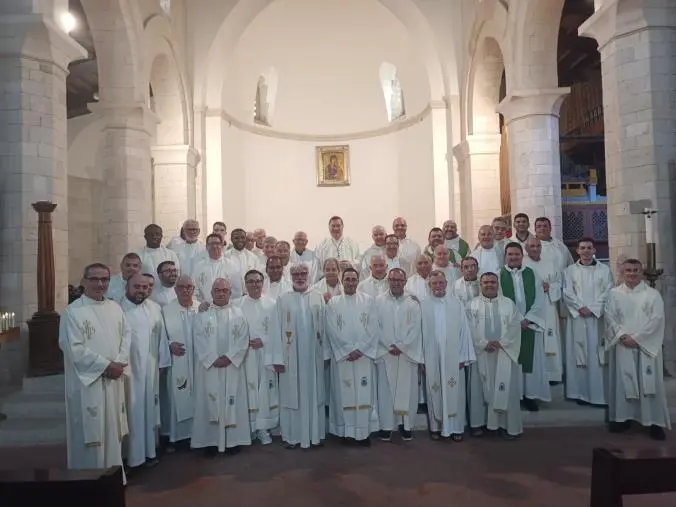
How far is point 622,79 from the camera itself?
6.41m

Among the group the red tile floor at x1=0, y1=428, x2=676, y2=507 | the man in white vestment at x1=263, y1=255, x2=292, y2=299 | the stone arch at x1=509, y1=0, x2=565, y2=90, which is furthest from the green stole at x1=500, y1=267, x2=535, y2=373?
the stone arch at x1=509, y1=0, x2=565, y2=90

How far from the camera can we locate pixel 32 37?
634 cm

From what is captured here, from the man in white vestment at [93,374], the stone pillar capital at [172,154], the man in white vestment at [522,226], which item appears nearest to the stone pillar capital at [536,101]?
the man in white vestment at [522,226]

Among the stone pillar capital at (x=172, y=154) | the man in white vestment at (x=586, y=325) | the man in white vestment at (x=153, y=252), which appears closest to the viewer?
the man in white vestment at (x=586, y=325)

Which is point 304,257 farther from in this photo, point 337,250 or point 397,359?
point 397,359

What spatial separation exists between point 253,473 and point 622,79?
17.4 feet

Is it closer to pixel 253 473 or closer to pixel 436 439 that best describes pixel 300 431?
pixel 253 473

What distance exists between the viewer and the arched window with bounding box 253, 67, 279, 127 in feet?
51.4

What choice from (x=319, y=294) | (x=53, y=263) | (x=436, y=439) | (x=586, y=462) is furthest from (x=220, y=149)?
(x=586, y=462)

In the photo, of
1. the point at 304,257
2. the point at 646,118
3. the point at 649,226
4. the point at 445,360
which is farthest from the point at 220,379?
the point at 646,118

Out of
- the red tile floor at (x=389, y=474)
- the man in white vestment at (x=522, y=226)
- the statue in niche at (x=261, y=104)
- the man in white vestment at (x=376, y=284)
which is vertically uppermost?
the statue in niche at (x=261, y=104)

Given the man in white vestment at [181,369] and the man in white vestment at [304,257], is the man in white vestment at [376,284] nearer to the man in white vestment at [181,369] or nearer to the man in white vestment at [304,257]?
the man in white vestment at [304,257]

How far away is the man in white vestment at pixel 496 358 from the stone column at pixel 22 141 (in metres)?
4.55

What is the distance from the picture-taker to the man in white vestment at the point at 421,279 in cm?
644
